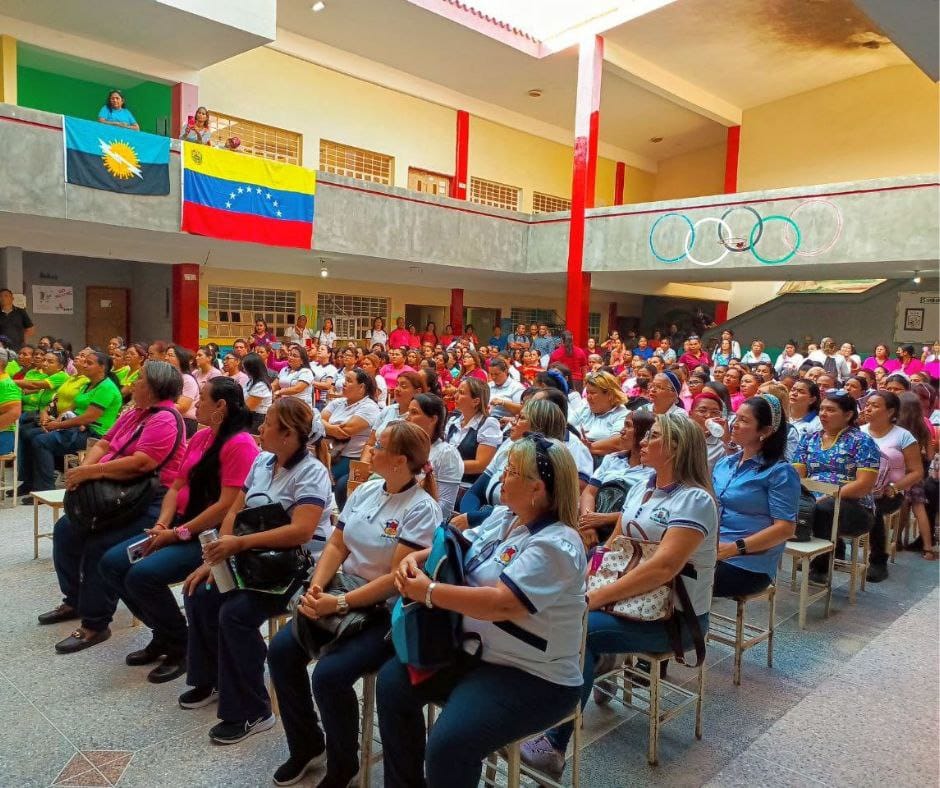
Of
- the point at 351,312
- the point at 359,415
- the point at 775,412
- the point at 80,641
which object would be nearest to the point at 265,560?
the point at 80,641

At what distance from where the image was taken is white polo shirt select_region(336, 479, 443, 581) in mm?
2586

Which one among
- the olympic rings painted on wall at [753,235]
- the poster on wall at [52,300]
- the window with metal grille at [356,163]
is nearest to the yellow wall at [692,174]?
the olympic rings painted on wall at [753,235]

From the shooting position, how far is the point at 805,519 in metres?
4.37

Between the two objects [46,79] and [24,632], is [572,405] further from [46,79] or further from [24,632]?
[46,79]

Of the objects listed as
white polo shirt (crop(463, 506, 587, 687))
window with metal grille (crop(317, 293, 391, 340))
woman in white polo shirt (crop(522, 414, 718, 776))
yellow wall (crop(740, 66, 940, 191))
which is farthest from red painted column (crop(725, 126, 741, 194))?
white polo shirt (crop(463, 506, 587, 687))

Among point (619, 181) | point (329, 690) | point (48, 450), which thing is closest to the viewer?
point (329, 690)

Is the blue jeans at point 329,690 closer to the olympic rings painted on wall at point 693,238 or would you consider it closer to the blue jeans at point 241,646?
the blue jeans at point 241,646

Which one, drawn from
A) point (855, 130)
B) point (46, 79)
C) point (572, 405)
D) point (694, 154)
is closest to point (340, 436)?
point (572, 405)

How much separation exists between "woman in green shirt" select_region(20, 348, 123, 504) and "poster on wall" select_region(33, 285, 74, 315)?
26.3ft

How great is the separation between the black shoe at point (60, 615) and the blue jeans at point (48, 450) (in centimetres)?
280

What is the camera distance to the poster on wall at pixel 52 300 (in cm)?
1318

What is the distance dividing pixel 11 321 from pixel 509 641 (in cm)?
1045

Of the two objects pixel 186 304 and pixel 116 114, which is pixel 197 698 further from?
→ pixel 186 304

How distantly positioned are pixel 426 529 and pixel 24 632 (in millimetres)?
2643
